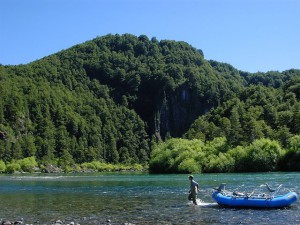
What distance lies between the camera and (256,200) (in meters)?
37.3

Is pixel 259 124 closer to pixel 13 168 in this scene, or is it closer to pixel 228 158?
pixel 228 158

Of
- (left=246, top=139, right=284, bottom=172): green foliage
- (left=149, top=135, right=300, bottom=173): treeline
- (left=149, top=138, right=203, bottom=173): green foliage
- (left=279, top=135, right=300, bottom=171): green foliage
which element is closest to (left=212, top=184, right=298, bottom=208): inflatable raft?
(left=149, top=135, right=300, bottom=173): treeline

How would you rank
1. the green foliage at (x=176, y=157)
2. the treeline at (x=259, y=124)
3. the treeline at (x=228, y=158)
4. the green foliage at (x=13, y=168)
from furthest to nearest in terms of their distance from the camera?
the green foliage at (x=13, y=168) → the treeline at (x=259, y=124) → the green foliage at (x=176, y=157) → the treeline at (x=228, y=158)

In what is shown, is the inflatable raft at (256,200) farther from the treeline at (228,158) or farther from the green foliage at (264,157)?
the green foliage at (264,157)

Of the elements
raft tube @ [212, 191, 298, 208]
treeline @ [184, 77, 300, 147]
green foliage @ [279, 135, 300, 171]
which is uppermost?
treeline @ [184, 77, 300, 147]

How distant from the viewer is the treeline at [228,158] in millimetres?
110562

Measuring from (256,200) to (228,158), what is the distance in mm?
80617

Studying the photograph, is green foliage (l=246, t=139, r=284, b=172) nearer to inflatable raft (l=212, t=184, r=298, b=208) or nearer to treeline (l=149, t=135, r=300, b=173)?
treeline (l=149, t=135, r=300, b=173)

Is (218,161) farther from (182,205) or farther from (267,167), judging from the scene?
(182,205)

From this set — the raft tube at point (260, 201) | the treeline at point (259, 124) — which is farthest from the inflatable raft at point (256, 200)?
the treeline at point (259, 124)

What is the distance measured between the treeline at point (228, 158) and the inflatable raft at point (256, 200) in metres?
73.3

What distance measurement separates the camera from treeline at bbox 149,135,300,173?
111 meters

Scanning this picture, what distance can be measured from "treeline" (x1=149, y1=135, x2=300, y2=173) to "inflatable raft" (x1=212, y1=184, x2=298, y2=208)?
7326cm

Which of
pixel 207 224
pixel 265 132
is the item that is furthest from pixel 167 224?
pixel 265 132
